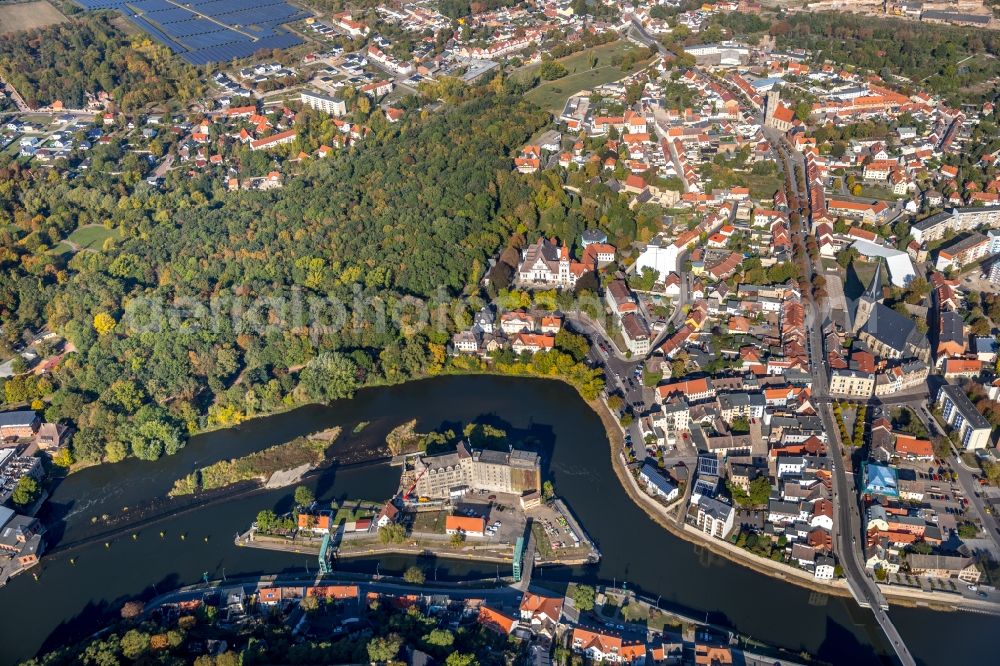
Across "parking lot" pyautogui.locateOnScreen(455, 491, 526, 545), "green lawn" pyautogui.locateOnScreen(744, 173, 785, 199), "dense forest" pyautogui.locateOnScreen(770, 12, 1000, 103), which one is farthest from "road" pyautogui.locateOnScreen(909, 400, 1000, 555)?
"dense forest" pyautogui.locateOnScreen(770, 12, 1000, 103)

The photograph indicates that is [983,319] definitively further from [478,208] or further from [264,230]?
[264,230]

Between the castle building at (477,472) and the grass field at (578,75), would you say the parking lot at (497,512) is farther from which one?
the grass field at (578,75)

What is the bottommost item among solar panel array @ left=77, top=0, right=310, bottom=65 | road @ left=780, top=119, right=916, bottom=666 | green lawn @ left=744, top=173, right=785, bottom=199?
road @ left=780, top=119, right=916, bottom=666

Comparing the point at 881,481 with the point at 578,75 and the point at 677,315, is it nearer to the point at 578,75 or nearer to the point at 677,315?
the point at 677,315

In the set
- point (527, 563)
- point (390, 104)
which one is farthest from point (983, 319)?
point (390, 104)

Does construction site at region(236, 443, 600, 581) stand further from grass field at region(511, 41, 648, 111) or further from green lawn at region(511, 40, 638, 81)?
green lawn at region(511, 40, 638, 81)

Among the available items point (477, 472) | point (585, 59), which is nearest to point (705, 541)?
point (477, 472)
